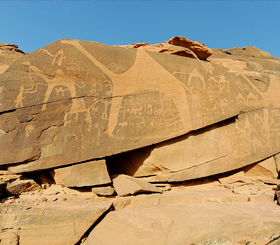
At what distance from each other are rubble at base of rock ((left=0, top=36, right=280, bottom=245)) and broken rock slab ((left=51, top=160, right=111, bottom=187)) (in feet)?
0.06

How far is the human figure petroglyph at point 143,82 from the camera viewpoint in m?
4.68

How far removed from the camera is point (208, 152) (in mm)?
5461

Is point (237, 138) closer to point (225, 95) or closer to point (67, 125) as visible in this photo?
point (225, 95)

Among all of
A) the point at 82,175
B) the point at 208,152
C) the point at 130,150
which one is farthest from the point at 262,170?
the point at 82,175

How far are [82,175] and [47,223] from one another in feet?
4.20

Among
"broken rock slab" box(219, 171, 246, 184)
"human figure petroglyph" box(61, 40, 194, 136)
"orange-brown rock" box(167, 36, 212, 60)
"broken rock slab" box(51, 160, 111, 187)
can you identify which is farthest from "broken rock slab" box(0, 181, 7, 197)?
"orange-brown rock" box(167, 36, 212, 60)

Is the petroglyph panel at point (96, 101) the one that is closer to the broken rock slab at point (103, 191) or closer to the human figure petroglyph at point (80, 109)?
the human figure petroglyph at point (80, 109)

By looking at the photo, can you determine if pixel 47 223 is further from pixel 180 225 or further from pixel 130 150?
pixel 130 150

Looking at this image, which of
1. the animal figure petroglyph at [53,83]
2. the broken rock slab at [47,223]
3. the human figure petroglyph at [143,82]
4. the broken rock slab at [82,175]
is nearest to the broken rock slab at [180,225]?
the broken rock slab at [47,223]

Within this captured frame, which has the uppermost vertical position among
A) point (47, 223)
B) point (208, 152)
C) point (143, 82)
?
point (143, 82)

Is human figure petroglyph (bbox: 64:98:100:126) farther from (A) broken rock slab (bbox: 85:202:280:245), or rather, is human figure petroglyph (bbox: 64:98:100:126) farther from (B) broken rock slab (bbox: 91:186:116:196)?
(A) broken rock slab (bbox: 85:202:280:245)

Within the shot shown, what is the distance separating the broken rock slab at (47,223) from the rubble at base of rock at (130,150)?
13 millimetres

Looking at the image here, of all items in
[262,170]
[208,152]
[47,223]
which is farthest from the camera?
[262,170]

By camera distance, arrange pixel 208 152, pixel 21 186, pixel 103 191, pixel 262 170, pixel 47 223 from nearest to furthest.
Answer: pixel 47 223 → pixel 21 186 → pixel 103 191 → pixel 208 152 → pixel 262 170
